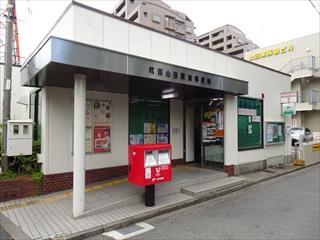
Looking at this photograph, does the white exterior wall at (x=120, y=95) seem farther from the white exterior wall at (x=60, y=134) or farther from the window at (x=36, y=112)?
the window at (x=36, y=112)

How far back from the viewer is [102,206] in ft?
18.7

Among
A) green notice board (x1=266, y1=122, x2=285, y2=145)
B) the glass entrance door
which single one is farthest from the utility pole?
green notice board (x1=266, y1=122, x2=285, y2=145)

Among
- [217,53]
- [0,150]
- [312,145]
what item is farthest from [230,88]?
[312,145]

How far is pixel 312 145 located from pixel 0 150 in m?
14.0

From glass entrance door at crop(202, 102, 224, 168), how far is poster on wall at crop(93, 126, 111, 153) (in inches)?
155

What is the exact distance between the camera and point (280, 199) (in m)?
7.12

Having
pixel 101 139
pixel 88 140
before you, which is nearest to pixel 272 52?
pixel 101 139

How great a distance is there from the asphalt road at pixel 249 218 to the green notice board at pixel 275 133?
145 inches

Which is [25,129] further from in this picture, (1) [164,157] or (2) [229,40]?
(2) [229,40]

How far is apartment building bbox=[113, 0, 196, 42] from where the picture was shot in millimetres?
60281

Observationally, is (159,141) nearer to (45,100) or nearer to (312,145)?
(45,100)

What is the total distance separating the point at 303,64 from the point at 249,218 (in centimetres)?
2871

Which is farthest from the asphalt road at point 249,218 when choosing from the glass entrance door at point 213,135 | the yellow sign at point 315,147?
the yellow sign at point 315,147

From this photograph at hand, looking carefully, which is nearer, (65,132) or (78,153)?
(78,153)
